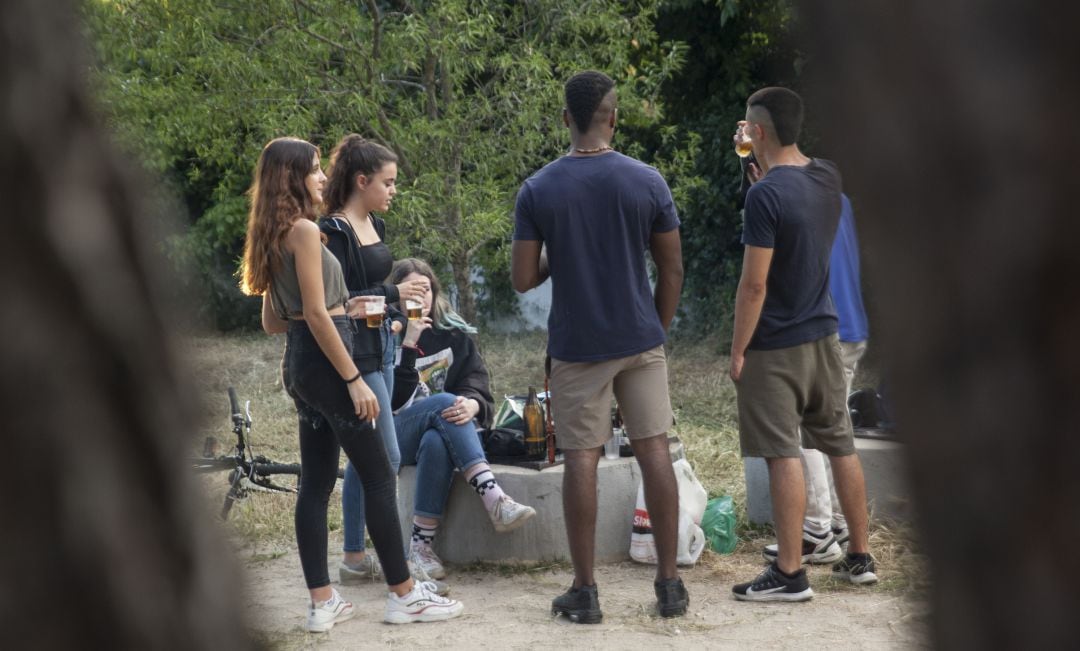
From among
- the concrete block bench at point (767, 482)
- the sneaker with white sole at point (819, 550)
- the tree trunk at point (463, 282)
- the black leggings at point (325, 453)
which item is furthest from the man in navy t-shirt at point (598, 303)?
the tree trunk at point (463, 282)

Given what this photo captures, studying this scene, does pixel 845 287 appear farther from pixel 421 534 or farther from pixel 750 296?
pixel 421 534

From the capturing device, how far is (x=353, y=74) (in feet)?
32.1

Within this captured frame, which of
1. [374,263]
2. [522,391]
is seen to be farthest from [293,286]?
[522,391]

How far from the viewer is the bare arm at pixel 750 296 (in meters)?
5.12

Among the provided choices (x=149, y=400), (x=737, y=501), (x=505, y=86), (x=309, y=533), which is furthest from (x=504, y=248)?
(x=149, y=400)

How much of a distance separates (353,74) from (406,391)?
166 inches

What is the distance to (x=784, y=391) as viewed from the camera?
5309 mm

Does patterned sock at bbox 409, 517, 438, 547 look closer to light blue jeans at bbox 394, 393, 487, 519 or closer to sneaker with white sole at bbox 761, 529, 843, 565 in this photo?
light blue jeans at bbox 394, 393, 487, 519

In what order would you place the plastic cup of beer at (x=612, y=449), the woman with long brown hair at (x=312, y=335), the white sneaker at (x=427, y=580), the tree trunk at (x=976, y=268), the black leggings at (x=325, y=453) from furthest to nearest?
1. the plastic cup of beer at (x=612, y=449)
2. the white sneaker at (x=427, y=580)
3. the black leggings at (x=325, y=453)
4. the woman with long brown hair at (x=312, y=335)
5. the tree trunk at (x=976, y=268)

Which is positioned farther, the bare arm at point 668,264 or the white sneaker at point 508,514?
the white sneaker at point 508,514

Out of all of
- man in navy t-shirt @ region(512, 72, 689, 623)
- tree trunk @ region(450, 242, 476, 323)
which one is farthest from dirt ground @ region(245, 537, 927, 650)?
tree trunk @ region(450, 242, 476, 323)

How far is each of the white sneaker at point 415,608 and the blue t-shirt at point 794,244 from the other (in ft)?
5.71

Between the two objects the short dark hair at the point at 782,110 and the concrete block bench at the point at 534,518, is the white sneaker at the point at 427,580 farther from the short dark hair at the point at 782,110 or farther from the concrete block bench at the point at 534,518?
the short dark hair at the point at 782,110

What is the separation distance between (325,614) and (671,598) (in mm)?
1460
